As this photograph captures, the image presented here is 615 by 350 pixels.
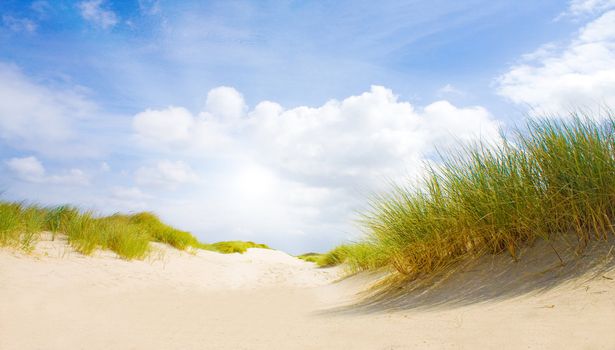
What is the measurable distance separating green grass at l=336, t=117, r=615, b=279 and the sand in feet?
0.95

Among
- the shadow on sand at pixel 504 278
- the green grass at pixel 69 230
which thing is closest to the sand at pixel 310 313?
the shadow on sand at pixel 504 278

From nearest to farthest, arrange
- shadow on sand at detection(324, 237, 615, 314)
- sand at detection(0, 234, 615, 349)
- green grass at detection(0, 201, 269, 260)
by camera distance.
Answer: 1. sand at detection(0, 234, 615, 349)
2. shadow on sand at detection(324, 237, 615, 314)
3. green grass at detection(0, 201, 269, 260)

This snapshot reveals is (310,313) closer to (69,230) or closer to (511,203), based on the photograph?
(511,203)

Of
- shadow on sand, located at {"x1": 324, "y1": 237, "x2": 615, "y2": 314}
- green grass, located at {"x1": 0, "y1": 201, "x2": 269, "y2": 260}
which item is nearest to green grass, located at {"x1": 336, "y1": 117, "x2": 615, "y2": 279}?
shadow on sand, located at {"x1": 324, "y1": 237, "x2": 615, "y2": 314}

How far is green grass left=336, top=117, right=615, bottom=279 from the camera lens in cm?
337

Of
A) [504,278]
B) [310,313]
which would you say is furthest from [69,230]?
[504,278]

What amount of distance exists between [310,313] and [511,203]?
1935 millimetres

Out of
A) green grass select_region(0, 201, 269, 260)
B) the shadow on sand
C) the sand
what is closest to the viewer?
the sand

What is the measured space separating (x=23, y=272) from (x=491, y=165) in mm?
4909

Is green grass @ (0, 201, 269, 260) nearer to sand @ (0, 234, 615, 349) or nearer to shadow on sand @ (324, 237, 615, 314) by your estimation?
sand @ (0, 234, 615, 349)

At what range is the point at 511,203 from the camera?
3.71 meters

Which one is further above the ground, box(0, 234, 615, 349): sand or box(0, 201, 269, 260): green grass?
box(0, 201, 269, 260): green grass

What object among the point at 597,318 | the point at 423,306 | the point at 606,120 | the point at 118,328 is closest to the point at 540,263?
the point at 423,306

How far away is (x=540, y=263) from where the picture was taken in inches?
131
